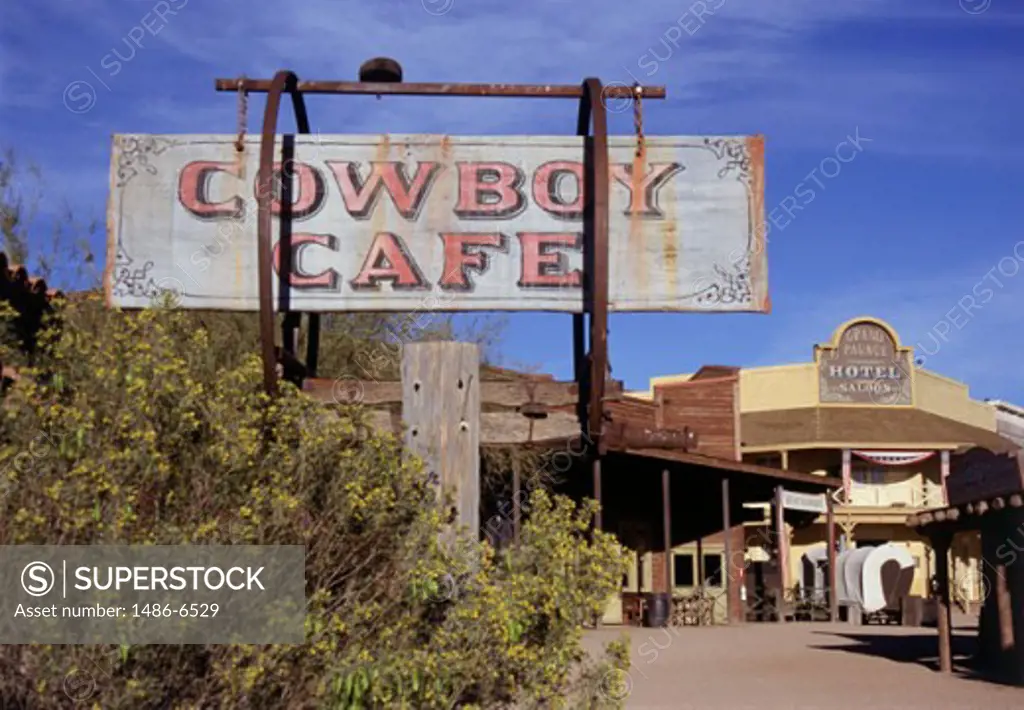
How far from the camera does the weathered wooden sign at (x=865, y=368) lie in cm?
3891

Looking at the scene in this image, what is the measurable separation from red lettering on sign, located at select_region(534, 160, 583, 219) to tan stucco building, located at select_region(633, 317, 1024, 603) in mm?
31716

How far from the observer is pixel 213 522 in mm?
4656

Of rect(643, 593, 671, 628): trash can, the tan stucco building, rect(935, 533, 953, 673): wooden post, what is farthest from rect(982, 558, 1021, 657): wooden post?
the tan stucco building

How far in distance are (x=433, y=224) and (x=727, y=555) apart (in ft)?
56.6

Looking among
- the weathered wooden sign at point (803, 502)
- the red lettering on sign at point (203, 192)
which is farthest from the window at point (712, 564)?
the red lettering on sign at point (203, 192)

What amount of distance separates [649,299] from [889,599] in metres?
23.6

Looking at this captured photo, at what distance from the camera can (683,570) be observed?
2862cm

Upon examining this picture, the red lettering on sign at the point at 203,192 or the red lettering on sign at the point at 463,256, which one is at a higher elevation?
the red lettering on sign at the point at 203,192

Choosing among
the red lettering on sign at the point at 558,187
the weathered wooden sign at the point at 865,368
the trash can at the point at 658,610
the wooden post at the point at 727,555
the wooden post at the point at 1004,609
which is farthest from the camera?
the weathered wooden sign at the point at 865,368

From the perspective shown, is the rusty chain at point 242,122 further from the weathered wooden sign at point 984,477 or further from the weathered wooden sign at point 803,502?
the weathered wooden sign at point 803,502

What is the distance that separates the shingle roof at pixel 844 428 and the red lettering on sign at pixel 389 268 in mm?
32083

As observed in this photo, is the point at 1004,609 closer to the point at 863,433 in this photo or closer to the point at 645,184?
the point at 645,184

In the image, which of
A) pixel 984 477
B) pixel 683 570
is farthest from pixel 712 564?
pixel 984 477

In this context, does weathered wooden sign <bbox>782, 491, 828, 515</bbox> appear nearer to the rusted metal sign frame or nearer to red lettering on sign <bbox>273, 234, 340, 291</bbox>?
the rusted metal sign frame
